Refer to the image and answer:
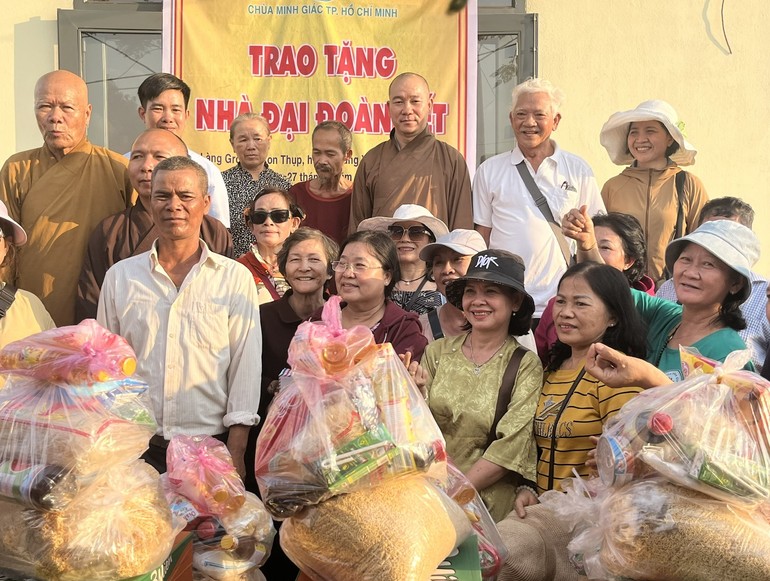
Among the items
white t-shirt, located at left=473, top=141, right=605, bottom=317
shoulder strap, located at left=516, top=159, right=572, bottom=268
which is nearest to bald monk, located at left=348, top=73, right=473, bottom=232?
white t-shirt, located at left=473, top=141, right=605, bottom=317

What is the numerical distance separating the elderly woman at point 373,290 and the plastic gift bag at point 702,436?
3.91 ft

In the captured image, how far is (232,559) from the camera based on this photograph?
288 centimetres

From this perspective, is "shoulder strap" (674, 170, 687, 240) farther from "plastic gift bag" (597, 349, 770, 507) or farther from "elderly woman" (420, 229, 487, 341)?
"plastic gift bag" (597, 349, 770, 507)

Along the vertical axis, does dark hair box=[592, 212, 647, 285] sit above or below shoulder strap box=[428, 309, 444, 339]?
above

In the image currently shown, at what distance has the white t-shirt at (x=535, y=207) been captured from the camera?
15.7 feet

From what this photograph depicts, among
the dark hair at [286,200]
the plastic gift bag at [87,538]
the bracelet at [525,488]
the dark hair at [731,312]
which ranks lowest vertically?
the bracelet at [525,488]

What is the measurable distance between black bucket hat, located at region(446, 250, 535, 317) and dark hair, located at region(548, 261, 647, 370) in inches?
9.4

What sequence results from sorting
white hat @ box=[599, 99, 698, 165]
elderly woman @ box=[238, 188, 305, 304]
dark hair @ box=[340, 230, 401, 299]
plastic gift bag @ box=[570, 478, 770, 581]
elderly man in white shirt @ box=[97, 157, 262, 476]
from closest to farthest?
plastic gift bag @ box=[570, 478, 770, 581], elderly man in white shirt @ box=[97, 157, 262, 476], dark hair @ box=[340, 230, 401, 299], elderly woman @ box=[238, 188, 305, 304], white hat @ box=[599, 99, 698, 165]

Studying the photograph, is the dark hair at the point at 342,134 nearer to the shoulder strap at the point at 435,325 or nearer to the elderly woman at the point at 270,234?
the elderly woman at the point at 270,234

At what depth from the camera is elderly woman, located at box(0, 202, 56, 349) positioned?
3422mm

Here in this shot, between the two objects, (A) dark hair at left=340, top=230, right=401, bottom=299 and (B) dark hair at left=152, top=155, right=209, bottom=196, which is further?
(A) dark hair at left=340, top=230, right=401, bottom=299

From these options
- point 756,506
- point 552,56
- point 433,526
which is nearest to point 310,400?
point 433,526

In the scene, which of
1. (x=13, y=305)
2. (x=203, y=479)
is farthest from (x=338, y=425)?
(x=13, y=305)

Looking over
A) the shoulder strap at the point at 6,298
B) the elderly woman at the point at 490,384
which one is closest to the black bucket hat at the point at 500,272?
the elderly woman at the point at 490,384
